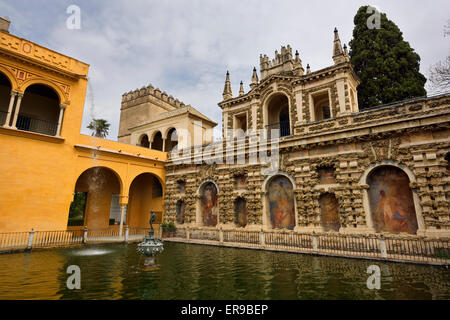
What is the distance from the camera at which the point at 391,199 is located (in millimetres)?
13078

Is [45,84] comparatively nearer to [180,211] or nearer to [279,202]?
[180,211]

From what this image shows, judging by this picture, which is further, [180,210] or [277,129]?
[180,210]

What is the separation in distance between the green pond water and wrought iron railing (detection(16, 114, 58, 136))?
1203cm

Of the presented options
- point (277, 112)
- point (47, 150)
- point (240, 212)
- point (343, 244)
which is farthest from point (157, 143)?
point (343, 244)

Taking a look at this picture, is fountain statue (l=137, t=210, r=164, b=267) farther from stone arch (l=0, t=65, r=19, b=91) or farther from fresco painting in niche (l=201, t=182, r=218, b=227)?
stone arch (l=0, t=65, r=19, b=91)

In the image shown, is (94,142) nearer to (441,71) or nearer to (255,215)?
(255,215)

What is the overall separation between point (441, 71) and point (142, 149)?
23134mm

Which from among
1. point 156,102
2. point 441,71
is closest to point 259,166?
point 441,71

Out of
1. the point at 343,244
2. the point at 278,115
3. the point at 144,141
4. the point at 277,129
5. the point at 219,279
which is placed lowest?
the point at 219,279

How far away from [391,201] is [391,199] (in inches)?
4.4

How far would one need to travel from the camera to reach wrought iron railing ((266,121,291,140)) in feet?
71.9

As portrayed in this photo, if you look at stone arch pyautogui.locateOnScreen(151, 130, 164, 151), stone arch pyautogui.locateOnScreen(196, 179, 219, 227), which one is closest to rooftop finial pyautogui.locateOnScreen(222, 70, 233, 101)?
stone arch pyautogui.locateOnScreen(196, 179, 219, 227)

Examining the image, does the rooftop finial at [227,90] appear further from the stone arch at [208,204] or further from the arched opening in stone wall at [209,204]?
the arched opening in stone wall at [209,204]
